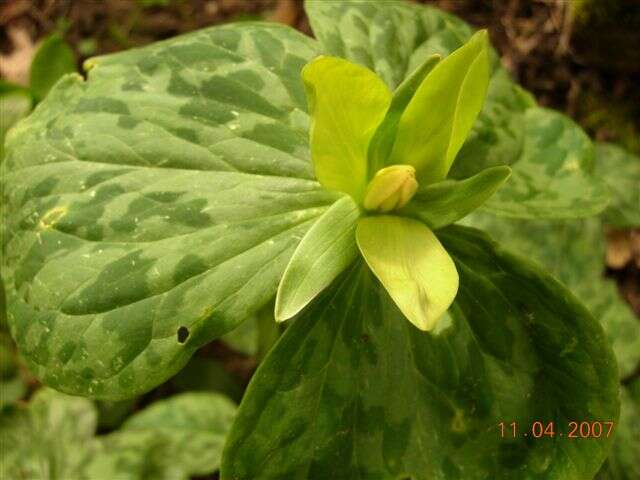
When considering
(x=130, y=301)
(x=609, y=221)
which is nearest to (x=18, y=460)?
(x=130, y=301)

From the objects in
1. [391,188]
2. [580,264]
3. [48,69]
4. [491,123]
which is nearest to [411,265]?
[391,188]

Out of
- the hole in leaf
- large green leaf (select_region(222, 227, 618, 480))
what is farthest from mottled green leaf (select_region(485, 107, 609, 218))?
the hole in leaf

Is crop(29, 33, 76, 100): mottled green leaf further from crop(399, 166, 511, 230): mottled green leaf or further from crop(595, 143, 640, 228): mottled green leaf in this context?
crop(595, 143, 640, 228): mottled green leaf

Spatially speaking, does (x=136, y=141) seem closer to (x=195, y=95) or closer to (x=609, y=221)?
(x=195, y=95)

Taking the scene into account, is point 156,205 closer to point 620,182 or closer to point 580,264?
point 580,264

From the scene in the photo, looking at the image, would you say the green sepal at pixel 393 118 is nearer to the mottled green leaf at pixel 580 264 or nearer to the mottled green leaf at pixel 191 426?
the mottled green leaf at pixel 580 264

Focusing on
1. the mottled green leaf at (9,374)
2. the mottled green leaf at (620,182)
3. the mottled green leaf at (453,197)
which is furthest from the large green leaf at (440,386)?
the mottled green leaf at (9,374)

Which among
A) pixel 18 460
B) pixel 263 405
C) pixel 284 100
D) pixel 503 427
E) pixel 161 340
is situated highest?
pixel 284 100
